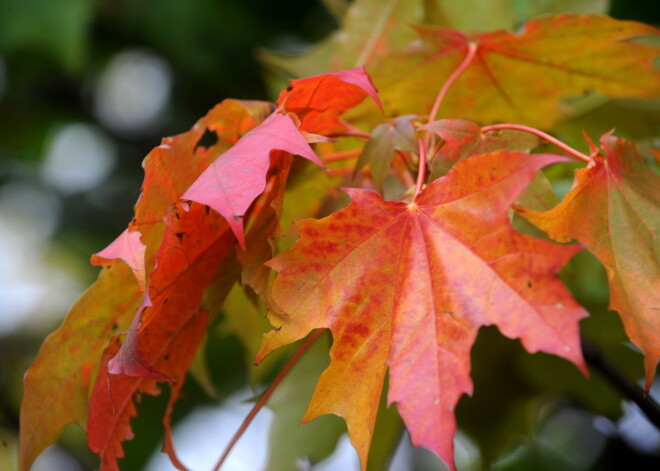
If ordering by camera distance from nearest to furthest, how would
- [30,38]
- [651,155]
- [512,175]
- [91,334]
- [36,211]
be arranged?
1. [512,175]
2. [91,334]
3. [651,155]
4. [30,38]
5. [36,211]

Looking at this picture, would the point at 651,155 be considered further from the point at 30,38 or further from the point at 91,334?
the point at 30,38

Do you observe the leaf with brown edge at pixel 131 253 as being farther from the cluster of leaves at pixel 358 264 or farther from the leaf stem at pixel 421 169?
the leaf stem at pixel 421 169

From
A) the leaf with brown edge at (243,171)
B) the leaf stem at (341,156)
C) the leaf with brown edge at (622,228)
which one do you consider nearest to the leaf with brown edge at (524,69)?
the leaf stem at (341,156)

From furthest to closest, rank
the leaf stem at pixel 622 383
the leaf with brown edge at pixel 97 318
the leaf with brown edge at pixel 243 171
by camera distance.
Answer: the leaf stem at pixel 622 383 < the leaf with brown edge at pixel 97 318 < the leaf with brown edge at pixel 243 171

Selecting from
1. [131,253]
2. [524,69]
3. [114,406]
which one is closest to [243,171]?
[131,253]

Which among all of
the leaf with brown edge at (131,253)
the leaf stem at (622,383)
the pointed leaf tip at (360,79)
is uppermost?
the pointed leaf tip at (360,79)

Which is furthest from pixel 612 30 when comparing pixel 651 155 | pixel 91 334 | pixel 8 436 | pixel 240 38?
pixel 8 436

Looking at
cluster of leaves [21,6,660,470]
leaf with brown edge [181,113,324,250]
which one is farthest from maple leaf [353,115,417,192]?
leaf with brown edge [181,113,324,250]
